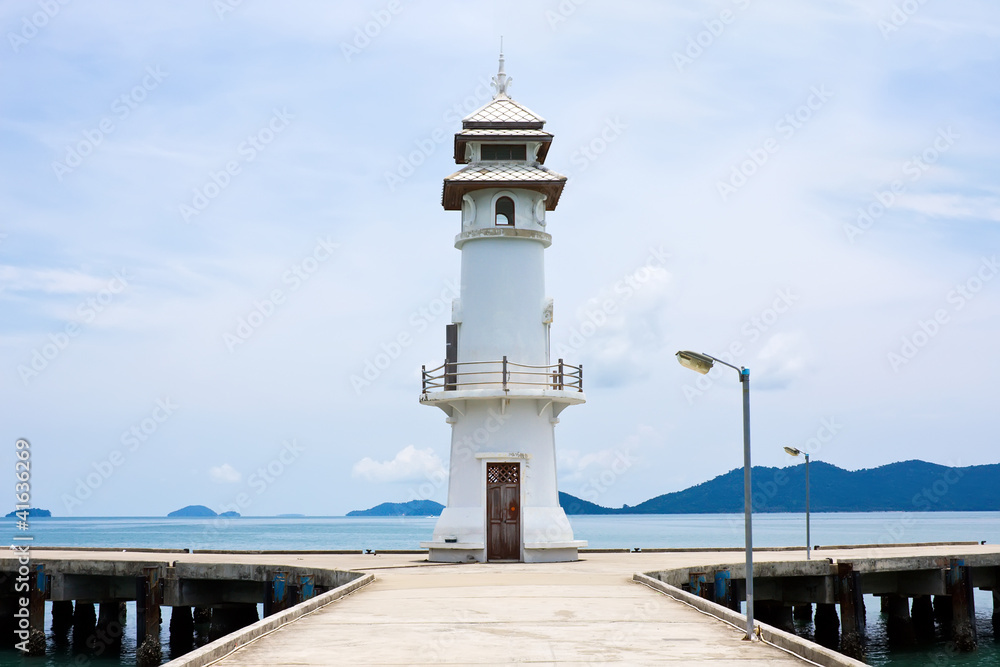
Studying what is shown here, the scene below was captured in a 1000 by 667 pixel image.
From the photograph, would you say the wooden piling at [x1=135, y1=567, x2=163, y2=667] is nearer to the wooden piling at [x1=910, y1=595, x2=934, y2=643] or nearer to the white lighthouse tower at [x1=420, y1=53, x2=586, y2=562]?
the white lighthouse tower at [x1=420, y1=53, x2=586, y2=562]

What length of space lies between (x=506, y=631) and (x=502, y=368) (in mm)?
13590

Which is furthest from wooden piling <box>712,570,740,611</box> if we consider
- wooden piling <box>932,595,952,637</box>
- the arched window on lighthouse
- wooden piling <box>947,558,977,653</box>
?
wooden piling <box>932,595,952,637</box>

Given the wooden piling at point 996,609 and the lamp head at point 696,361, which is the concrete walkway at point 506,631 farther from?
the wooden piling at point 996,609

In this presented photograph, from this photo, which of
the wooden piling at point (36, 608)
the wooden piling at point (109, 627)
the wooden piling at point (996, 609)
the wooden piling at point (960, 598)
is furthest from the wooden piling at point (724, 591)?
the wooden piling at point (109, 627)

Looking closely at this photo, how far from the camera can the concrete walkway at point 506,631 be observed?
34.4 ft

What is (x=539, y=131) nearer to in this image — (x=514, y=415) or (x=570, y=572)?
(x=514, y=415)

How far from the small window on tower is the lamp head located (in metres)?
16.0

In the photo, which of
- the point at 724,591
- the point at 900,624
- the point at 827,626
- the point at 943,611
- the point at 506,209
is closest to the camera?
the point at 724,591

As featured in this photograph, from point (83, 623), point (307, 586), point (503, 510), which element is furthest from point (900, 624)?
point (83, 623)

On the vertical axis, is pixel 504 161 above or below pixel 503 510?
above

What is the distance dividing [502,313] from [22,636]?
1512 cm

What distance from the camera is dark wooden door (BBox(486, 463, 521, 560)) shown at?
2508 cm

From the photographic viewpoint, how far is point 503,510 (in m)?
25.2

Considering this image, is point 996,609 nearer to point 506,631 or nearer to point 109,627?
point 506,631
